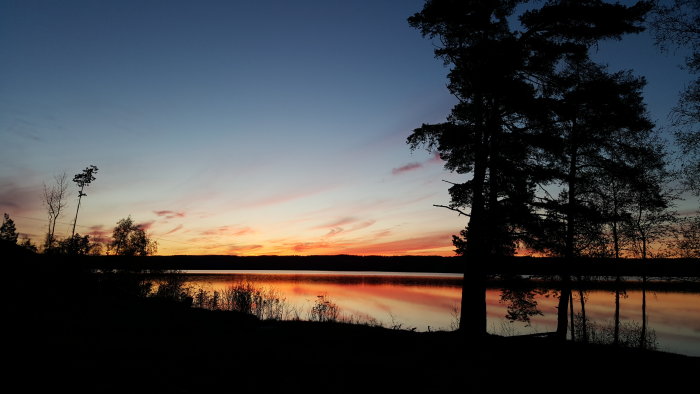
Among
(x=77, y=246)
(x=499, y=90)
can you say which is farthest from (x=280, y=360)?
(x=77, y=246)

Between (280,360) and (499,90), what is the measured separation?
12374mm

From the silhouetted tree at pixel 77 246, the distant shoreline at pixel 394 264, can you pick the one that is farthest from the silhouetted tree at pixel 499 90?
the silhouetted tree at pixel 77 246

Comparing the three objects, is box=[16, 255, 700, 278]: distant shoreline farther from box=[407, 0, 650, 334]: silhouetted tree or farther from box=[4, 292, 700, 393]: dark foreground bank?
box=[4, 292, 700, 393]: dark foreground bank

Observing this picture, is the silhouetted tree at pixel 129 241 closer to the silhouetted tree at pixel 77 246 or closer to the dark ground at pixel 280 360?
the silhouetted tree at pixel 77 246

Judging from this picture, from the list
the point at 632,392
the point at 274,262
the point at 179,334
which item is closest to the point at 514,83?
the point at 632,392

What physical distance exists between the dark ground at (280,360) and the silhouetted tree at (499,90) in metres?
5.04

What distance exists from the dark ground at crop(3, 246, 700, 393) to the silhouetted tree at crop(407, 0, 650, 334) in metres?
5.04

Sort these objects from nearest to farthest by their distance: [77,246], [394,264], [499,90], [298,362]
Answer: [298,362], [499,90], [77,246], [394,264]

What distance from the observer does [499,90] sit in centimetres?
1376

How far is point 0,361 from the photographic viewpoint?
20.6ft

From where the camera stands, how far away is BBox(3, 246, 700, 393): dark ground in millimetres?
6445

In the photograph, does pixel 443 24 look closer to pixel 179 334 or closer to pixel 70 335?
pixel 179 334

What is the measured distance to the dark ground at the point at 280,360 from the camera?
6.45m

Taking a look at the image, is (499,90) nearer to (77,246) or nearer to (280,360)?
(280,360)
